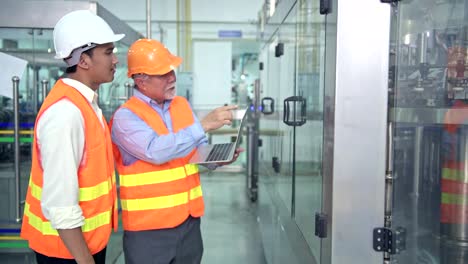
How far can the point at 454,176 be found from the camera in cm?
142

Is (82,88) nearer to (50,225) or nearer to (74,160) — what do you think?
(74,160)

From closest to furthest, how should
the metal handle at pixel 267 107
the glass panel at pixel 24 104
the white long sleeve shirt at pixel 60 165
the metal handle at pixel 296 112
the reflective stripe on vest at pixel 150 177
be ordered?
the white long sleeve shirt at pixel 60 165, the reflective stripe on vest at pixel 150 177, the metal handle at pixel 296 112, the glass panel at pixel 24 104, the metal handle at pixel 267 107

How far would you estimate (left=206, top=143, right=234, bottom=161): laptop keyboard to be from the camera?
1654 mm

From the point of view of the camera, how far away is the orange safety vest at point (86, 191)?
1341mm

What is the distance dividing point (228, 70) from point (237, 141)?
572cm

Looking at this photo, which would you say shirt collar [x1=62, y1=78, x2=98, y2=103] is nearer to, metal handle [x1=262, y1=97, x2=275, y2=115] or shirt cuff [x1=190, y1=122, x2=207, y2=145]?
shirt cuff [x1=190, y1=122, x2=207, y2=145]

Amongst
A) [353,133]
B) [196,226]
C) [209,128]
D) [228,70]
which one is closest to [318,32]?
[353,133]

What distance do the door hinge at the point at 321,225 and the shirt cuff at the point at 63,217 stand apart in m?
0.81

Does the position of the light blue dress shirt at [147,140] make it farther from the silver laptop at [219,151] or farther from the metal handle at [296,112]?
the metal handle at [296,112]

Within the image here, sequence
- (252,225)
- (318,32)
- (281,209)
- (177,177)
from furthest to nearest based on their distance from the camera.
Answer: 1. (252,225)
2. (281,209)
3. (177,177)
4. (318,32)

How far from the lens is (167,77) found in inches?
68.4

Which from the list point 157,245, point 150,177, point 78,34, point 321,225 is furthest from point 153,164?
point 321,225

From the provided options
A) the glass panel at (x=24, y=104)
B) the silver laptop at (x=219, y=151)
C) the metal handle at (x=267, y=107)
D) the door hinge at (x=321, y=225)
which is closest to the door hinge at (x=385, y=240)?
the door hinge at (x=321, y=225)

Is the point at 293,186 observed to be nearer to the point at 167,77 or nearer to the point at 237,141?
the point at 237,141
